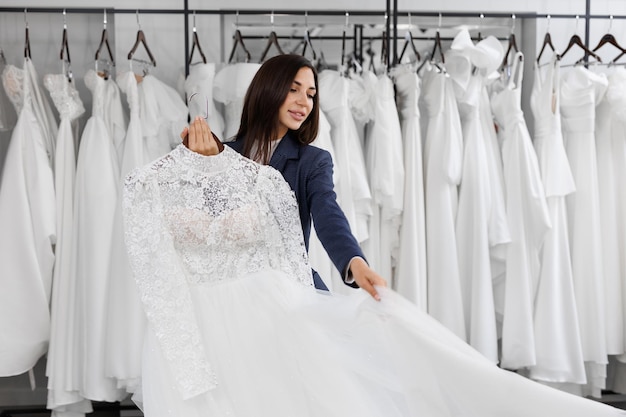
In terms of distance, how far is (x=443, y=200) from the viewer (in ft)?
11.8

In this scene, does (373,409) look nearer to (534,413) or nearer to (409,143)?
(534,413)

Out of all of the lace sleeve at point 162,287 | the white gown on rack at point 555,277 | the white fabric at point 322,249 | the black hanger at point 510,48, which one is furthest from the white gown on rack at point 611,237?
the lace sleeve at point 162,287

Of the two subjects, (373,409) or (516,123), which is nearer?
(373,409)

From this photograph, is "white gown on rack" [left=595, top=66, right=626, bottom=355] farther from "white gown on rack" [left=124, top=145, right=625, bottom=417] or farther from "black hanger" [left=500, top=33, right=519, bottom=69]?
"white gown on rack" [left=124, top=145, right=625, bottom=417]

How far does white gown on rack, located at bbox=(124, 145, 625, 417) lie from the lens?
172 centimetres

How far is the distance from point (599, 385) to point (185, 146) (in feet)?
8.35

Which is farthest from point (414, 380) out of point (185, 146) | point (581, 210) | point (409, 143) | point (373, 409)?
point (581, 210)

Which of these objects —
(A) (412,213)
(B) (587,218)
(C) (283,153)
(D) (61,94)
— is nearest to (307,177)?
(C) (283,153)

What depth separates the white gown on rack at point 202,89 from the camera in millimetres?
3580

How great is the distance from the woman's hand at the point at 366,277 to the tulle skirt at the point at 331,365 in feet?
0.07

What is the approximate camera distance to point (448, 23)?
166 inches

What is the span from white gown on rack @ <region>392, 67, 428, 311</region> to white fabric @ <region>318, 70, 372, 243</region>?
0.62 ft

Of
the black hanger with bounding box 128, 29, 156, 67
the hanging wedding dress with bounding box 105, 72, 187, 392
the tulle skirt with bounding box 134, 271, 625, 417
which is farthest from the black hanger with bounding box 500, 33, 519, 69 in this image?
the tulle skirt with bounding box 134, 271, 625, 417

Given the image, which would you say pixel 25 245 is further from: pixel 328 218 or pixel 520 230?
pixel 520 230
